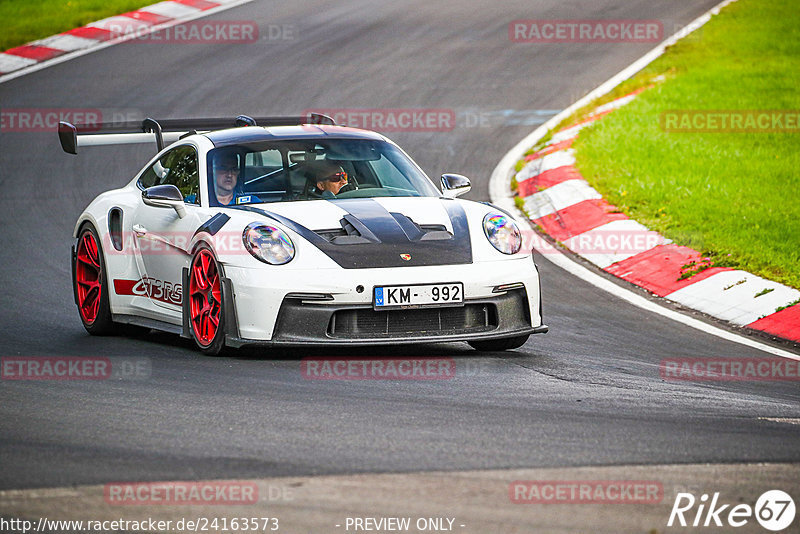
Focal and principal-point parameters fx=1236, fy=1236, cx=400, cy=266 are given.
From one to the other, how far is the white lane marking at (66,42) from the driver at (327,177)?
1376 centimetres

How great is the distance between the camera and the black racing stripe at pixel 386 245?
6656mm

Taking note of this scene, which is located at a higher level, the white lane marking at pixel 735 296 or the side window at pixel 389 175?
the side window at pixel 389 175

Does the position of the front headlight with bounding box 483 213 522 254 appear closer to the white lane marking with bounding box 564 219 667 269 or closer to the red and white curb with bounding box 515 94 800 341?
the red and white curb with bounding box 515 94 800 341

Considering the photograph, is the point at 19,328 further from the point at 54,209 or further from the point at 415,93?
the point at 415,93

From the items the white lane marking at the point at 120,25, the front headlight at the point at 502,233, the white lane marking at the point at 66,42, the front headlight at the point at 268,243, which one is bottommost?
the front headlight at the point at 502,233

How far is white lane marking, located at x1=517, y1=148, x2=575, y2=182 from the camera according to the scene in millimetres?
13367

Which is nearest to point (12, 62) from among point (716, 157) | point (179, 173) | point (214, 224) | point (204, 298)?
point (716, 157)

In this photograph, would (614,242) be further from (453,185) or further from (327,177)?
(327,177)

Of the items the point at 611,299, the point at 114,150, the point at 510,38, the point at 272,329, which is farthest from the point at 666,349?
the point at 510,38

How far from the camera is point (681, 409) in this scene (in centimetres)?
548

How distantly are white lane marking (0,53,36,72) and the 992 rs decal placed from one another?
40.0ft

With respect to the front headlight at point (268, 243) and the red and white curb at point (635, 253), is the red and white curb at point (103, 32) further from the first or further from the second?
the front headlight at point (268, 243)

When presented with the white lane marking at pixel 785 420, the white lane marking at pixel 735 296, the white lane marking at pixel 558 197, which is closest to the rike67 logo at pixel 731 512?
the white lane marking at pixel 785 420

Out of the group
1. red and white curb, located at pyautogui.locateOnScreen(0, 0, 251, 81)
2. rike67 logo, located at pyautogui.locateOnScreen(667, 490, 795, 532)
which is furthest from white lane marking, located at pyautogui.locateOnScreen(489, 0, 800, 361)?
red and white curb, located at pyautogui.locateOnScreen(0, 0, 251, 81)
